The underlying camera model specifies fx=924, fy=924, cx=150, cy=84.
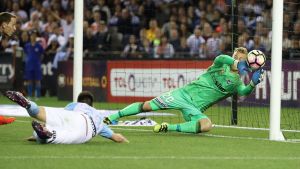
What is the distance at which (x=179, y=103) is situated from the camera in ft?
47.5

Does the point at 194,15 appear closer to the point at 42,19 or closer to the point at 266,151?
the point at 42,19

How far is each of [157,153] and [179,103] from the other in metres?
3.04

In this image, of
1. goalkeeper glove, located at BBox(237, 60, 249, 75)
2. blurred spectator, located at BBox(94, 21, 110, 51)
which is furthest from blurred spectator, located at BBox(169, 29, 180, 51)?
goalkeeper glove, located at BBox(237, 60, 249, 75)

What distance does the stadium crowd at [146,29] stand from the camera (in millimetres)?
23203

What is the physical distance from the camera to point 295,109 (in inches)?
825

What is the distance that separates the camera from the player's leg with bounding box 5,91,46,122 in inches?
469

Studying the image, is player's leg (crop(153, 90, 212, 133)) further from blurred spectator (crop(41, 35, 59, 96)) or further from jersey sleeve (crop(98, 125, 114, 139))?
blurred spectator (crop(41, 35, 59, 96))

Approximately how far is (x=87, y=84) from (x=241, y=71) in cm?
1089

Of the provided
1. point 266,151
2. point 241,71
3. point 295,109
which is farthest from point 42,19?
point 266,151

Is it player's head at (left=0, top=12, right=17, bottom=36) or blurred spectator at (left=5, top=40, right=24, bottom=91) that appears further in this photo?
blurred spectator at (left=5, top=40, right=24, bottom=91)

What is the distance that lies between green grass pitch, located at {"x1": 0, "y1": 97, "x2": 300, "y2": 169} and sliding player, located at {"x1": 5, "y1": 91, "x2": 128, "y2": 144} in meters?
0.16

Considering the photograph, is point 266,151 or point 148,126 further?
point 148,126

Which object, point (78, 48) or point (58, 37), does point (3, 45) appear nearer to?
point (58, 37)

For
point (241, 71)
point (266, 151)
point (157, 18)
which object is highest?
point (157, 18)
